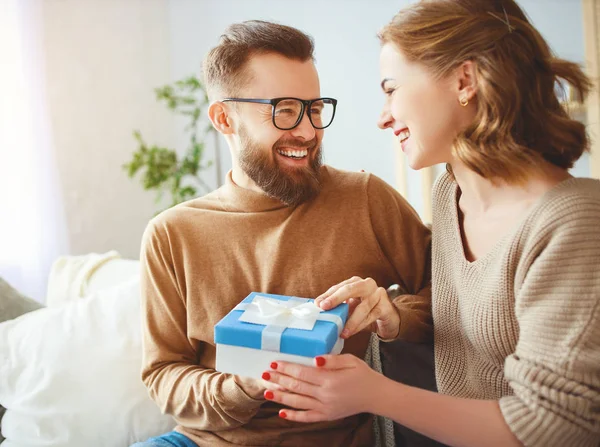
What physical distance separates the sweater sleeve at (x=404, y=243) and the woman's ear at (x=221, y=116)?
0.38 metres

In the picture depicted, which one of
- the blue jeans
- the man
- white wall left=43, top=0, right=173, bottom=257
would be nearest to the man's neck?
the man

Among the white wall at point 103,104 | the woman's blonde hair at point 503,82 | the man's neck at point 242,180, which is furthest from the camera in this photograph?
the white wall at point 103,104

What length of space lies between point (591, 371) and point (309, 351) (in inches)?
17.3

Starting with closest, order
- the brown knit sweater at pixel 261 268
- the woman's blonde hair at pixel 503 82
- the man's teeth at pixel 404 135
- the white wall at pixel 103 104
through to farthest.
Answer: the woman's blonde hair at pixel 503 82
the man's teeth at pixel 404 135
the brown knit sweater at pixel 261 268
the white wall at pixel 103 104

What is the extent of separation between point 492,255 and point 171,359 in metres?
0.76

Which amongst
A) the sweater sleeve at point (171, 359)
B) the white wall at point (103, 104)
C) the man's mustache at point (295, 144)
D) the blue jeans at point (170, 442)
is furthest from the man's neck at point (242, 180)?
the white wall at point (103, 104)

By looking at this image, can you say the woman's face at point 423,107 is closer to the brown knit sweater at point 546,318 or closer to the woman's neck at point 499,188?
the woman's neck at point 499,188

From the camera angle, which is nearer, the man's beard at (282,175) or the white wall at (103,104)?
the man's beard at (282,175)

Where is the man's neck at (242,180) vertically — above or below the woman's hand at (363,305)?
above

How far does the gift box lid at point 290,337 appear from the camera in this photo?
0.91 meters

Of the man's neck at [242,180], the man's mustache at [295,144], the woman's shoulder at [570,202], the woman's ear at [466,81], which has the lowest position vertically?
the man's neck at [242,180]

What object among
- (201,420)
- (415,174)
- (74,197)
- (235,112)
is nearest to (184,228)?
(235,112)

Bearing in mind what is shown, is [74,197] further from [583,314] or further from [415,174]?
[583,314]

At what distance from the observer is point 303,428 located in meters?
1.27
